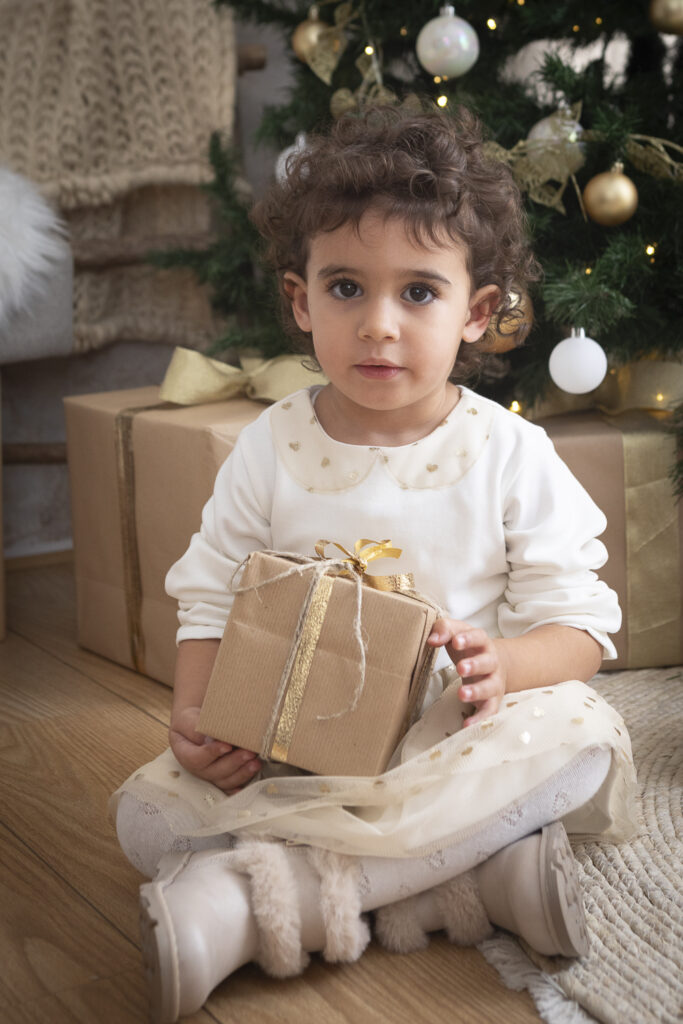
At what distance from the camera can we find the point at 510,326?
1115 millimetres

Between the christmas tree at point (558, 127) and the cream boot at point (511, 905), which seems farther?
the christmas tree at point (558, 127)

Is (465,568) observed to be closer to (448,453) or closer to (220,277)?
(448,453)

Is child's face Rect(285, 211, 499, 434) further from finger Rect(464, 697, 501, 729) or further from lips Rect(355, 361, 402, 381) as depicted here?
finger Rect(464, 697, 501, 729)

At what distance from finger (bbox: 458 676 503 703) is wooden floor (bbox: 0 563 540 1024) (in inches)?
7.3

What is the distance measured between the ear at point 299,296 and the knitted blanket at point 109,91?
838 mm

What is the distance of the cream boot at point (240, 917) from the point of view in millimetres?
687

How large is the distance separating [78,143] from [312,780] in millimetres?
1266

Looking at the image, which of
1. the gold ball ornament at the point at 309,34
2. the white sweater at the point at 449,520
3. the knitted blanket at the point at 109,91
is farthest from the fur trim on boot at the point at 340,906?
the knitted blanket at the point at 109,91

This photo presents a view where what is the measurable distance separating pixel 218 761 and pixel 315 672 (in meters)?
0.13

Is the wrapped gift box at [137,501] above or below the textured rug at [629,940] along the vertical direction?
above

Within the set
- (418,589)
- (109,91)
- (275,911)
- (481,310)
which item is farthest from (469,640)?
(109,91)

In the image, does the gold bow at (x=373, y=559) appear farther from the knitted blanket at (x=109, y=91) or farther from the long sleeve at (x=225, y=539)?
the knitted blanket at (x=109, y=91)

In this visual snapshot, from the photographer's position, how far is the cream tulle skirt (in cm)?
76

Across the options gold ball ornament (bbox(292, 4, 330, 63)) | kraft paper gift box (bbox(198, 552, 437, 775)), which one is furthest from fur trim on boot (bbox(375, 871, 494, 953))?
gold ball ornament (bbox(292, 4, 330, 63))
